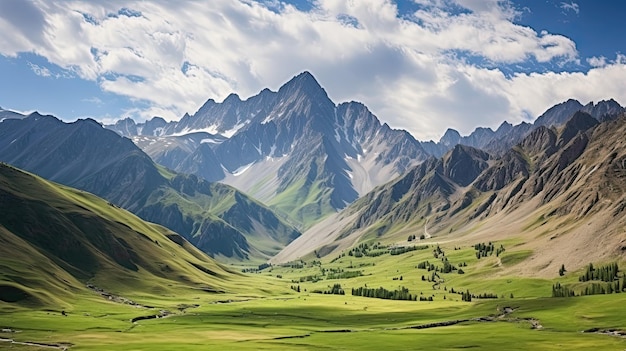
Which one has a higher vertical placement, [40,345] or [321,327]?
[40,345]

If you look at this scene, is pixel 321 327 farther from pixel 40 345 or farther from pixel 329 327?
pixel 40 345

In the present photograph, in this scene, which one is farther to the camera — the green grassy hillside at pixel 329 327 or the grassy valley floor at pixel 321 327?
the green grassy hillside at pixel 329 327

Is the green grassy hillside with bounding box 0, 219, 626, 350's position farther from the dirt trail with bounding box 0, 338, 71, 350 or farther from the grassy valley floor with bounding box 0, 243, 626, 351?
the dirt trail with bounding box 0, 338, 71, 350

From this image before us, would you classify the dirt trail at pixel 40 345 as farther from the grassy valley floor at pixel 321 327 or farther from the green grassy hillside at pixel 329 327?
the green grassy hillside at pixel 329 327

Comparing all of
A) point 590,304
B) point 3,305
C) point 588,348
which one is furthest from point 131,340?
point 590,304

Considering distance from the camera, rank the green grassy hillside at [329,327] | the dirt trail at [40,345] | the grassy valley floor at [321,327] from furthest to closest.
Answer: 1. the green grassy hillside at [329,327]
2. the grassy valley floor at [321,327]
3. the dirt trail at [40,345]

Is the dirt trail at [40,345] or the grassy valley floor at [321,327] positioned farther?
the grassy valley floor at [321,327]

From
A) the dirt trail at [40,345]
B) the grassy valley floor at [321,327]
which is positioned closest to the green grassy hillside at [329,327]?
the grassy valley floor at [321,327]

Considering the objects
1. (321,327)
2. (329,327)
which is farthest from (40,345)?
(329,327)

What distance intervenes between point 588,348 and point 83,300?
155 metres

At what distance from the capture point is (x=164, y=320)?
16788cm

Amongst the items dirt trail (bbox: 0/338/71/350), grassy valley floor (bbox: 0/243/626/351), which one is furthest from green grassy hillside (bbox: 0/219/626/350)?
dirt trail (bbox: 0/338/71/350)

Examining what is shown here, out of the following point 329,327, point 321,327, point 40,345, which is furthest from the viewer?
point 321,327

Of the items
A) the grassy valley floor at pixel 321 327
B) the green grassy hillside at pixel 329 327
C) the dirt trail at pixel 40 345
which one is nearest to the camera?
the dirt trail at pixel 40 345
